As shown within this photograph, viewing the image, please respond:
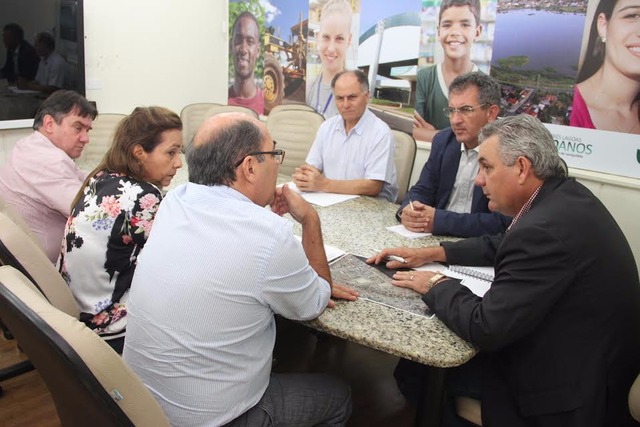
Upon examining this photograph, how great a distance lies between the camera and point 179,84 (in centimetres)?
505

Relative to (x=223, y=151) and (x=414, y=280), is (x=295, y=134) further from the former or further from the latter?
(x=223, y=151)

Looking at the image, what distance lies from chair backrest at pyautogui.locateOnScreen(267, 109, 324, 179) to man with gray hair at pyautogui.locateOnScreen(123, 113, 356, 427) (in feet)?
7.21

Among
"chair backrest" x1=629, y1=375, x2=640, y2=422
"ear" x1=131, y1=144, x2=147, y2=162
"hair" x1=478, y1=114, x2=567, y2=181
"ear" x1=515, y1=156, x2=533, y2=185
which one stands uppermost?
"hair" x1=478, y1=114, x2=567, y2=181

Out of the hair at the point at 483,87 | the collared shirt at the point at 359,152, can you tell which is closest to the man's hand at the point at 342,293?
the hair at the point at 483,87

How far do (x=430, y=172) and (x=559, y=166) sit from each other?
3.42 ft

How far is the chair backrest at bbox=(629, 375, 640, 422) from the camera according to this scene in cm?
120

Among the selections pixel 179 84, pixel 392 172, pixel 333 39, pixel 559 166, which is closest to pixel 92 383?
pixel 559 166

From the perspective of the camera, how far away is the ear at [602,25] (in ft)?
8.98

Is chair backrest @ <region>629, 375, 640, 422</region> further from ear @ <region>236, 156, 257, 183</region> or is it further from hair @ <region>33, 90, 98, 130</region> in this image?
hair @ <region>33, 90, 98, 130</region>

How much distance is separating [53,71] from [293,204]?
3340 millimetres

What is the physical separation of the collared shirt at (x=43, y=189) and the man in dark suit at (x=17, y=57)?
207 cm

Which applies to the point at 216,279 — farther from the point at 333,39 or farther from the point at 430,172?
the point at 333,39

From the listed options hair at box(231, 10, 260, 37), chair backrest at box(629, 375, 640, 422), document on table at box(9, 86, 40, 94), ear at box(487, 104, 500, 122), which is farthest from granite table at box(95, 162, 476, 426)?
hair at box(231, 10, 260, 37)

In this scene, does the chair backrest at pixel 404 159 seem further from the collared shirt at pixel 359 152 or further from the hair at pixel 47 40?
the hair at pixel 47 40
